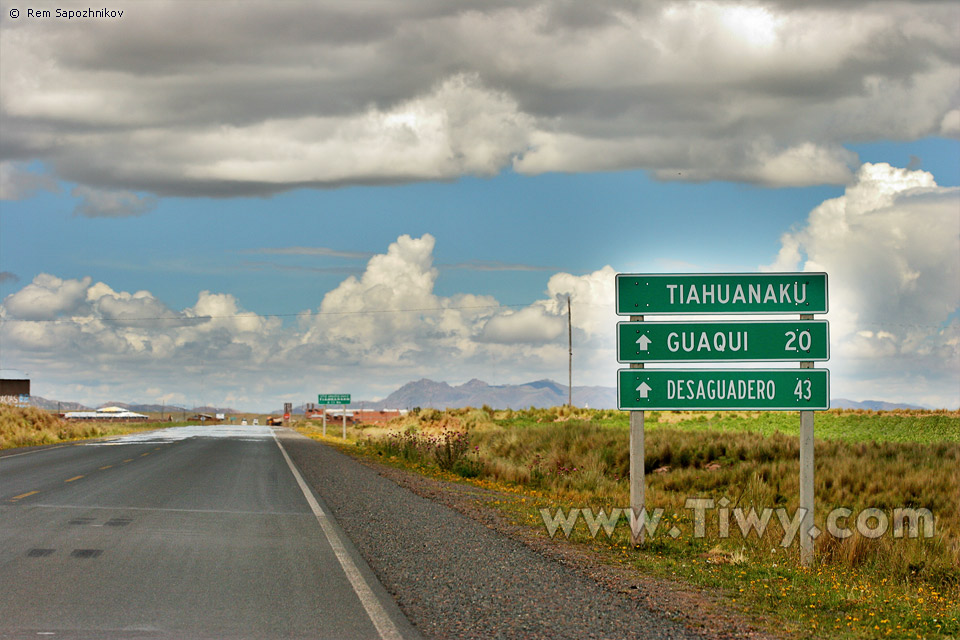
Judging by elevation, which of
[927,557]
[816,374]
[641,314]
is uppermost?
[641,314]

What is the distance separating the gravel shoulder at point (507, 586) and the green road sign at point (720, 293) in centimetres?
323

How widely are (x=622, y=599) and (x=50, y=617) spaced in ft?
15.8

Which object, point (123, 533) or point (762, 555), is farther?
point (123, 533)

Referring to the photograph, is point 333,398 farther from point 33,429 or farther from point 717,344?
point 717,344

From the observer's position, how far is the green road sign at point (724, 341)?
11898mm

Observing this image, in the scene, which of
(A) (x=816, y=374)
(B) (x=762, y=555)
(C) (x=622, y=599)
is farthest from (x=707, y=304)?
(C) (x=622, y=599)

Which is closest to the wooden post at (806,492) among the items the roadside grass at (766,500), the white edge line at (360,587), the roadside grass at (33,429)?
the roadside grass at (766,500)

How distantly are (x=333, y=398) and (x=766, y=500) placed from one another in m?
46.6

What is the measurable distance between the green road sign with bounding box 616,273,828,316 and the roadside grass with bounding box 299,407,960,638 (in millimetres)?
2977

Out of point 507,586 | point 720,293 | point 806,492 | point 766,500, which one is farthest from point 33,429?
point 806,492

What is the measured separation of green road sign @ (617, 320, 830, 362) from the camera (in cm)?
1190

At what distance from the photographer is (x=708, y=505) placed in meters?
18.8

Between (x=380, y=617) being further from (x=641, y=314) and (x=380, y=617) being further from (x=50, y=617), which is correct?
(x=641, y=314)

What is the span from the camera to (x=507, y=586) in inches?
361
